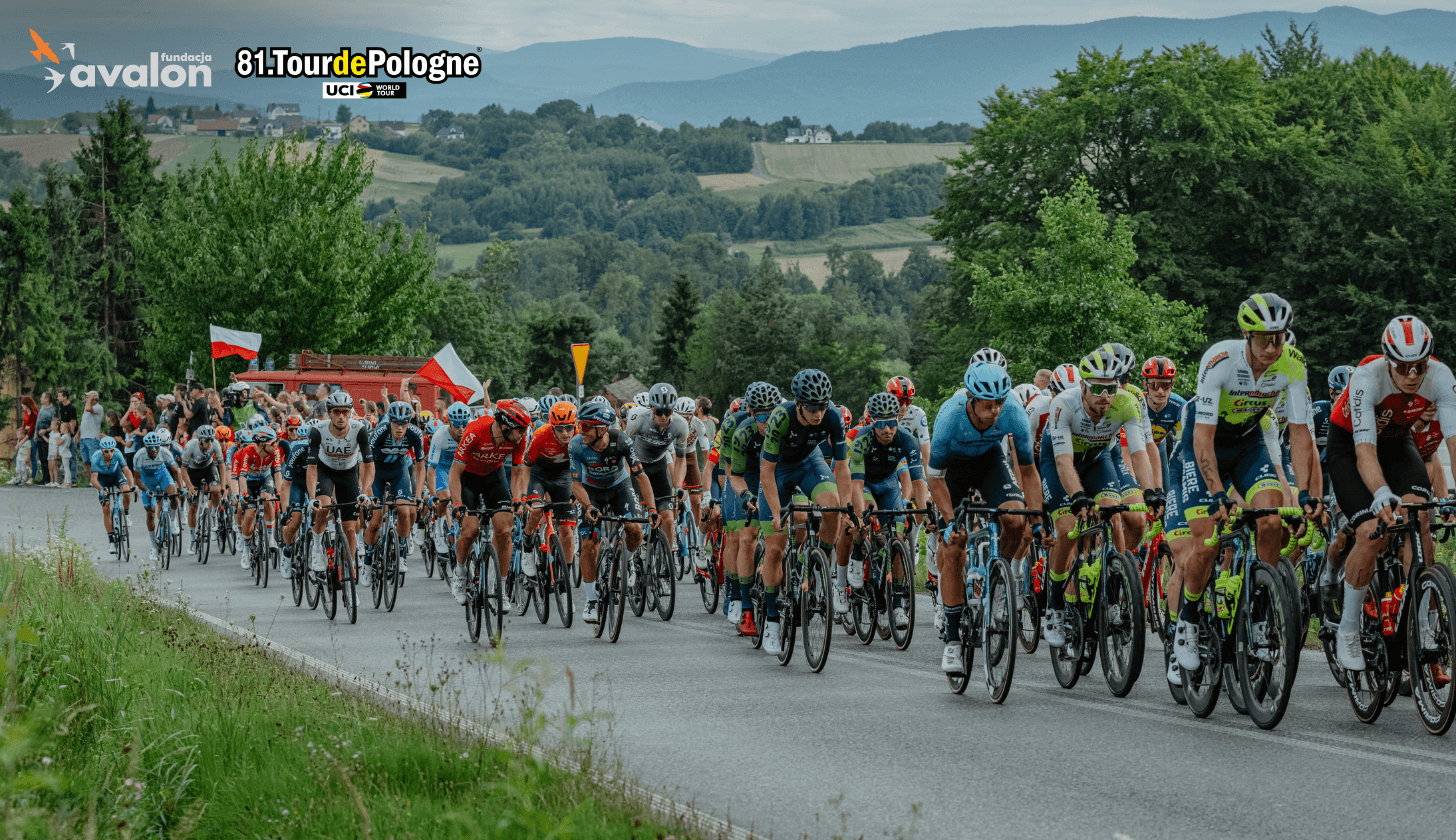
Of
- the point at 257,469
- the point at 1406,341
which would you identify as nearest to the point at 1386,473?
the point at 1406,341

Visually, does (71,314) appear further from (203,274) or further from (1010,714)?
(1010,714)

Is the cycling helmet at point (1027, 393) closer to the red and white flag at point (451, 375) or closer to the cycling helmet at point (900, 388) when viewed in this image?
the cycling helmet at point (900, 388)

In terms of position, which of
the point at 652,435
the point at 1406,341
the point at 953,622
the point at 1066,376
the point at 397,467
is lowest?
the point at 953,622

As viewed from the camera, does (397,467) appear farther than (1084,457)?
Yes

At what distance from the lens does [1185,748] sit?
23.2ft

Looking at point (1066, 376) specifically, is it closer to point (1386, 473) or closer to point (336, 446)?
point (1386, 473)

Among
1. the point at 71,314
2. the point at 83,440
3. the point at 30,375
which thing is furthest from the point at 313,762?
the point at 71,314

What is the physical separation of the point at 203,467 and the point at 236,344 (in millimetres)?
17422

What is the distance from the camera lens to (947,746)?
291 inches

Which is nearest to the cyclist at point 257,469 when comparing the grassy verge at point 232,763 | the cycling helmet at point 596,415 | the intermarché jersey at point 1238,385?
the cycling helmet at point 596,415

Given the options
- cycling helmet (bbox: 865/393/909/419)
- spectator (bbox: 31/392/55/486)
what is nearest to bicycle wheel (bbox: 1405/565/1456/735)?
cycling helmet (bbox: 865/393/909/419)

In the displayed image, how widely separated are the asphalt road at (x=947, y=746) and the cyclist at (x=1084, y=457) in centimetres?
79

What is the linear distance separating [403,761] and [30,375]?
4778 cm

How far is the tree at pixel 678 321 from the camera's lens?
9900 cm
